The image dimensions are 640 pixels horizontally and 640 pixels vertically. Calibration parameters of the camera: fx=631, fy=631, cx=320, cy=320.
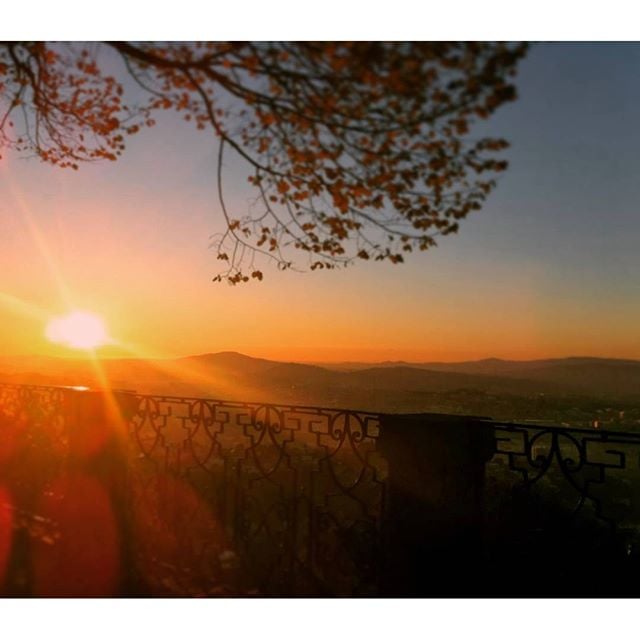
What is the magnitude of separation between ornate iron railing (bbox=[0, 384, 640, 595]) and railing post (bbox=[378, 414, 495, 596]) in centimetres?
2

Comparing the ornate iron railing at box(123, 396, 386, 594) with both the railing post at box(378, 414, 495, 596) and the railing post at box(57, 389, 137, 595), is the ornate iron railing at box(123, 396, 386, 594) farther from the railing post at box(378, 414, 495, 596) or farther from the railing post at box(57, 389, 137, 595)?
the railing post at box(378, 414, 495, 596)

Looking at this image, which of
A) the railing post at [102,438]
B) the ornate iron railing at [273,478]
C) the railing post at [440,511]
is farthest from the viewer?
the railing post at [102,438]

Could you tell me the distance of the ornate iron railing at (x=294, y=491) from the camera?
4.83m

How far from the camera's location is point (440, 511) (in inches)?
190

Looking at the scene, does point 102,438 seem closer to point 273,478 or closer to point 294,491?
point 273,478

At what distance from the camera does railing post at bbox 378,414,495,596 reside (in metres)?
4.82

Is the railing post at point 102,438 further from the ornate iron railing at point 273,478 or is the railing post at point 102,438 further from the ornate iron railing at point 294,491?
the ornate iron railing at point 273,478

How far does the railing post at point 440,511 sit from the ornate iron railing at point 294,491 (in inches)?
0.7

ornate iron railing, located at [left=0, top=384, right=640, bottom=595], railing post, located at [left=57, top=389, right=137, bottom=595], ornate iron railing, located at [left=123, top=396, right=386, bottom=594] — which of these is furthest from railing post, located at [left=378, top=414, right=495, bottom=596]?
railing post, located at [left=57, top=389, right=137, bottom=595]

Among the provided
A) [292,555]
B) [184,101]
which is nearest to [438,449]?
[292,555]

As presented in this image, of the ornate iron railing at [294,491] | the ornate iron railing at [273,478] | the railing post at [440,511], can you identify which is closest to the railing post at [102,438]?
the ornate iron railing at [294,491]

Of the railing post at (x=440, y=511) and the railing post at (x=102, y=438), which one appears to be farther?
the railing post at (x=102, y=438)

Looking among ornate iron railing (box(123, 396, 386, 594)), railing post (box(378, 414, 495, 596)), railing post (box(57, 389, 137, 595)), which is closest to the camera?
railing post (box(378, 414, 495, 596))

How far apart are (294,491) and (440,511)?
1.62m
